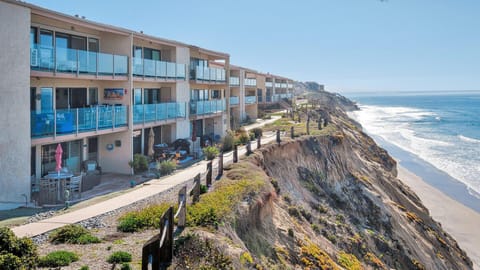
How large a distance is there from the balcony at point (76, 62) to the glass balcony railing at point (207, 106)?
330 inches

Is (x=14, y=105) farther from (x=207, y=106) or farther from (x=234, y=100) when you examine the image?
(x=234, y=100)

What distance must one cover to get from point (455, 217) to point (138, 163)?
23.3 meters

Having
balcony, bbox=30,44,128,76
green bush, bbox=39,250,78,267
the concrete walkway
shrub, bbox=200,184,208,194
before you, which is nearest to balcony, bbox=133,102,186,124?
balcony, bbox=30,44,128,76

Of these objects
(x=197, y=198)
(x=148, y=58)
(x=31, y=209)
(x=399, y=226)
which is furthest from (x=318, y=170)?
(x=31, y=209)

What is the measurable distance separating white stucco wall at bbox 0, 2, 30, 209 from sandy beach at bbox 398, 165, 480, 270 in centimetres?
2356

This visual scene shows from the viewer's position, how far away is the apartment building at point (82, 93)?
15.6 metres

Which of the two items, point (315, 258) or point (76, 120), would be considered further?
point (76, 120)

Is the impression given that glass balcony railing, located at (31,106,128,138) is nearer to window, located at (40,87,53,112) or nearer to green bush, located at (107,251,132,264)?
window, located at (40,87,53,112)

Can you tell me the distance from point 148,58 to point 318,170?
1244 centimetres

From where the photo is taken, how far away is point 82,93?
858 inches

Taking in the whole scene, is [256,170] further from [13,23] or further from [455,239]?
[455,239]

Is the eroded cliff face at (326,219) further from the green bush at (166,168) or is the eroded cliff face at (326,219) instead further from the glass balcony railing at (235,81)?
the glass balcony railing at (235,81)

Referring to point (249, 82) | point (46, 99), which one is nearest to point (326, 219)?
point (46, 99)

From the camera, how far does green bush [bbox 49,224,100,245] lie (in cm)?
1120
